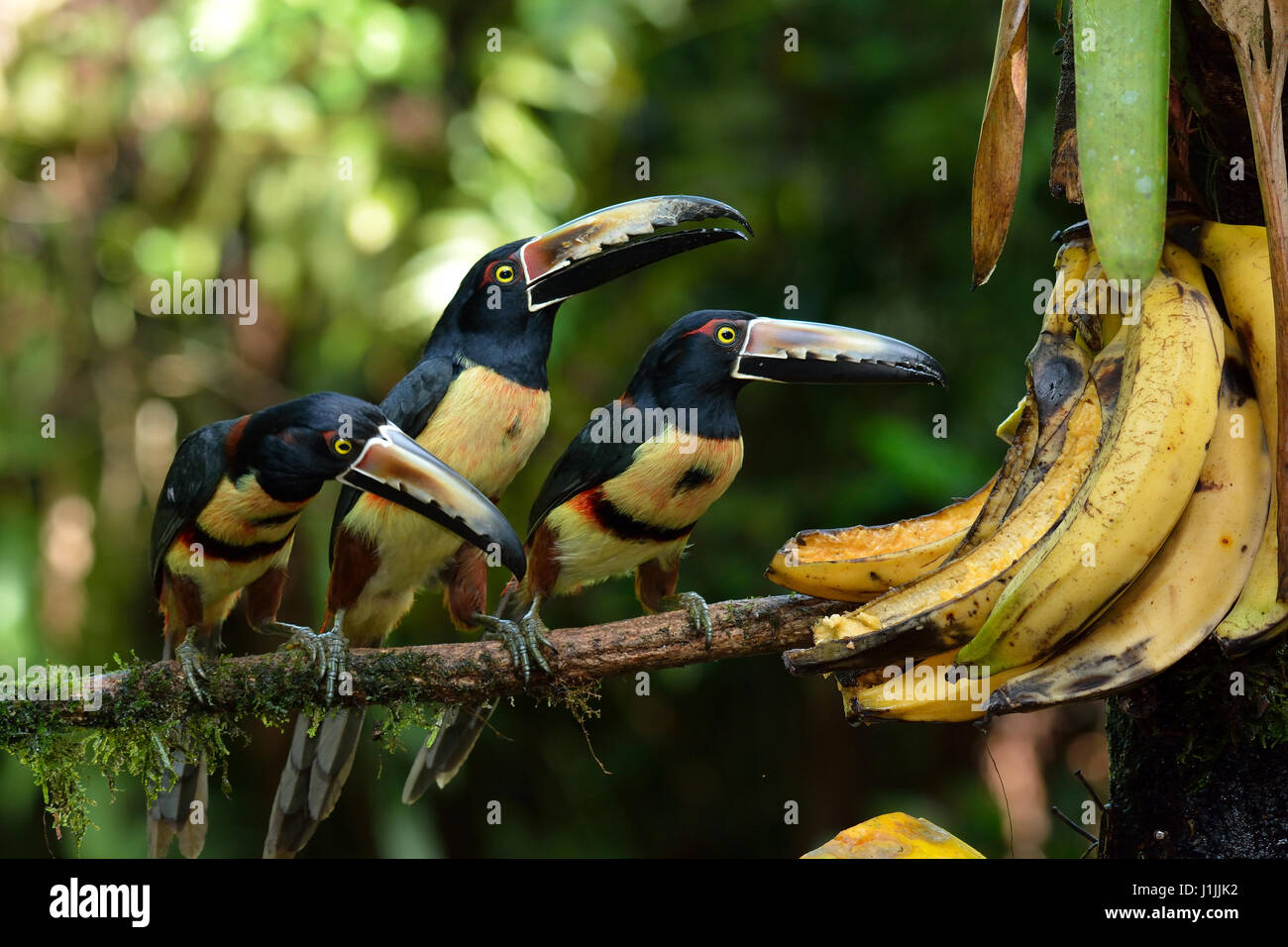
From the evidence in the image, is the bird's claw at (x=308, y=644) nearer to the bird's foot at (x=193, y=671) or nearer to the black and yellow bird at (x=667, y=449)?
the bird's foot at (x=193, y=671)

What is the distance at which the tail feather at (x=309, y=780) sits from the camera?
7.22 feet

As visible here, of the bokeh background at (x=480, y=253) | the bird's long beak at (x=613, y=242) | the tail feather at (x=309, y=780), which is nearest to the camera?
the bird's long beak at (x=613, y=242)

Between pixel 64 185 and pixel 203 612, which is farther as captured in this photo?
pixel 64 185

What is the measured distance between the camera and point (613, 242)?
1.91 m

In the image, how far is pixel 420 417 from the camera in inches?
83.8

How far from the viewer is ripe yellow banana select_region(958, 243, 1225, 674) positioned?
1431 mm

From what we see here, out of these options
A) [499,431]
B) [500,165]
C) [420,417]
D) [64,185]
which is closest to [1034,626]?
[499,431]

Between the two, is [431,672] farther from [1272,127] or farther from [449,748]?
[1272,127]

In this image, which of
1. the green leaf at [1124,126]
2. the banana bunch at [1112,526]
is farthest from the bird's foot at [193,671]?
the green leaf at [1124,126]

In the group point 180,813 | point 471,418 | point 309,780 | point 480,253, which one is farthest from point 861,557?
point 480,253

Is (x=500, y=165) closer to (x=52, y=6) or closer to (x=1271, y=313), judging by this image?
(x=52, y=6)

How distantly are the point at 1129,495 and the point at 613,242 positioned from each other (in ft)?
2.75
